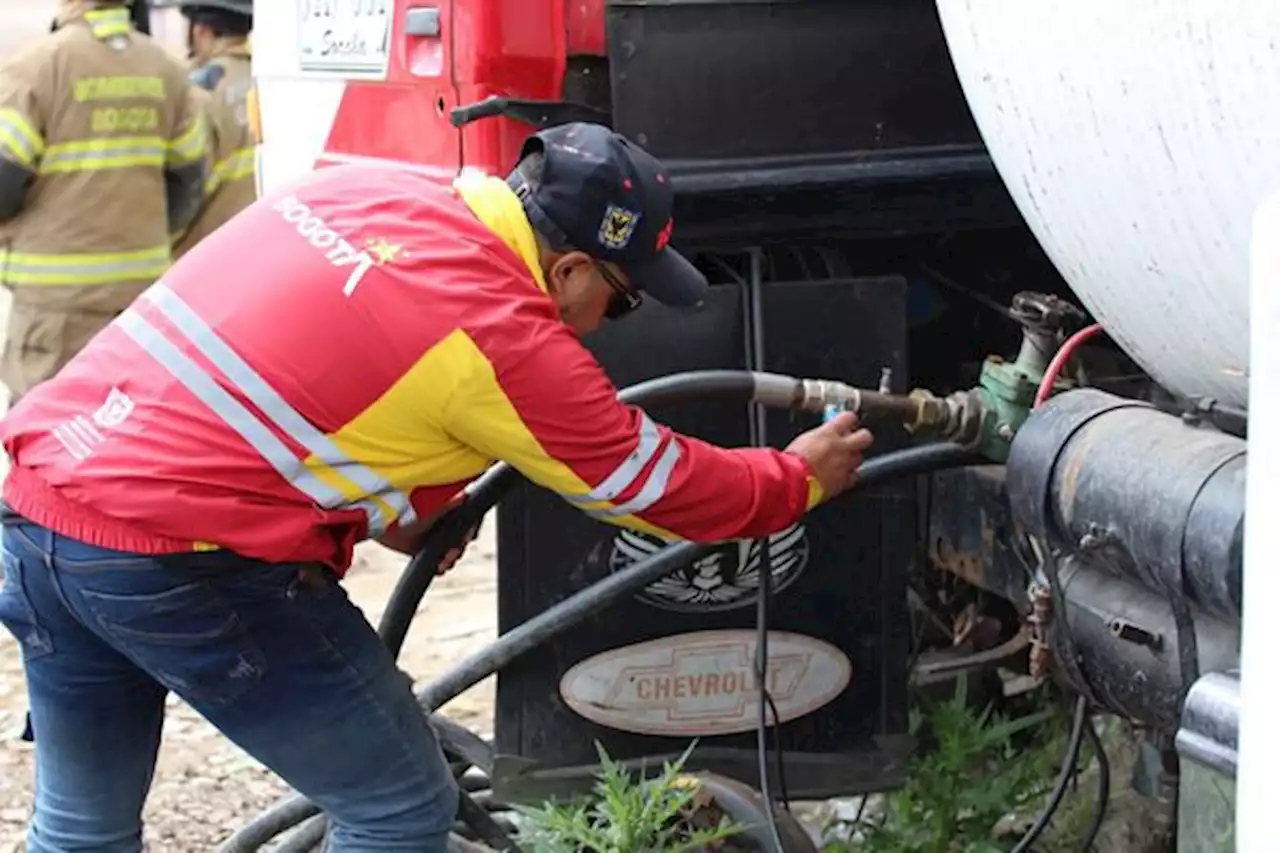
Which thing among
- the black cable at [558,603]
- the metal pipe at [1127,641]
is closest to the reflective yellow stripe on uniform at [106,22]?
the black cable at [558,603]

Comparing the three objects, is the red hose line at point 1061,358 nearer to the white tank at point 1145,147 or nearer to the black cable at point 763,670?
the white tank at point 1145,147

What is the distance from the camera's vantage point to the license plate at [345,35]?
3080 mm

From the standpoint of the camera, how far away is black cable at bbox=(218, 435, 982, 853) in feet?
9.12

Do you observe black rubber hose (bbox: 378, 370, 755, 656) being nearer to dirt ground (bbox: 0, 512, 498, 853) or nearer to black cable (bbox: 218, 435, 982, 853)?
black cable (bbox: 218, 435, 982, 853)

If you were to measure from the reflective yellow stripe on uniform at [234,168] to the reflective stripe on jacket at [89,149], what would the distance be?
540mm

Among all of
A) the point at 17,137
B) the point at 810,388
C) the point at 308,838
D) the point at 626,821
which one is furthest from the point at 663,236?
the point at 17,137

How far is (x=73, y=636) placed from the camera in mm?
2553

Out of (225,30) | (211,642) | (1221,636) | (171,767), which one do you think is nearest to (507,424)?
(211,642)

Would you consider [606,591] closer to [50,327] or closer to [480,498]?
[480,498]

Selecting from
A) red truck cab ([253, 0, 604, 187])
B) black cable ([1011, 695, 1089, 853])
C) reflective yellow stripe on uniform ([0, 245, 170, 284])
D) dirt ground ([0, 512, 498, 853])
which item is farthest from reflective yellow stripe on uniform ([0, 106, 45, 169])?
black cable ([1011, 695, 1089, 853])

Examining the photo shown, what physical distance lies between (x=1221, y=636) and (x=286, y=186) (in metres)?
1.31

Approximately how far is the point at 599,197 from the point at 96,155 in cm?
330

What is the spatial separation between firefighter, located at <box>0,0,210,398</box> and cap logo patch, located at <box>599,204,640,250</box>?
321cm

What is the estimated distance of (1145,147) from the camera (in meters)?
1.87
